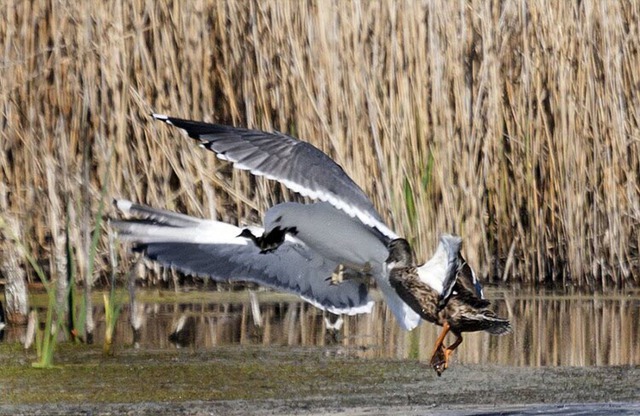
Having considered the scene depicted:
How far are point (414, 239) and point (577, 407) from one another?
2.74m

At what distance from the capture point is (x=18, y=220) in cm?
764

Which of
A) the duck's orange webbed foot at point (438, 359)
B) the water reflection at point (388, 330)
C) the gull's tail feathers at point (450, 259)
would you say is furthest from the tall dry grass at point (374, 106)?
the gull's tail feathers at point (450, 259)

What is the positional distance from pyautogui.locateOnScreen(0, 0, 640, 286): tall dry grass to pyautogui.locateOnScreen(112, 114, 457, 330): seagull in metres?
2.24

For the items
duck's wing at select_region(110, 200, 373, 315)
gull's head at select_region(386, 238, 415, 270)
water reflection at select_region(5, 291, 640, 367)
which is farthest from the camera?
water reflection at select_region(5, 291, 640, 367)

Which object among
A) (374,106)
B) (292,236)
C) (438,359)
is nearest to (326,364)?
(438,359)

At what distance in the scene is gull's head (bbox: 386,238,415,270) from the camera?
16.0ft

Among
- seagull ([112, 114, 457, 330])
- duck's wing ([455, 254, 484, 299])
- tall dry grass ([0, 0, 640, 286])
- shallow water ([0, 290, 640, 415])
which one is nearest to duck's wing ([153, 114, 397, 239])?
seagull ([112, 114, 457, 330])

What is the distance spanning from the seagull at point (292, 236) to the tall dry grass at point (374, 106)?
224 cm

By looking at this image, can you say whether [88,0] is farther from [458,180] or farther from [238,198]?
[458,180]

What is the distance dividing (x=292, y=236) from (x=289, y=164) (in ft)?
1.12

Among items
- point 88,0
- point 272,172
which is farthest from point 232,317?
point 272,172

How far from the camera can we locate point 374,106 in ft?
24.7

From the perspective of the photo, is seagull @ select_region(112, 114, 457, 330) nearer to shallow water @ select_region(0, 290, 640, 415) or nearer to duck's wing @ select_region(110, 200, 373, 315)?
duck's wing @ select_region(110, 200, 373, 315)

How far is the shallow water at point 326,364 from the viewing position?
498 centimetres
